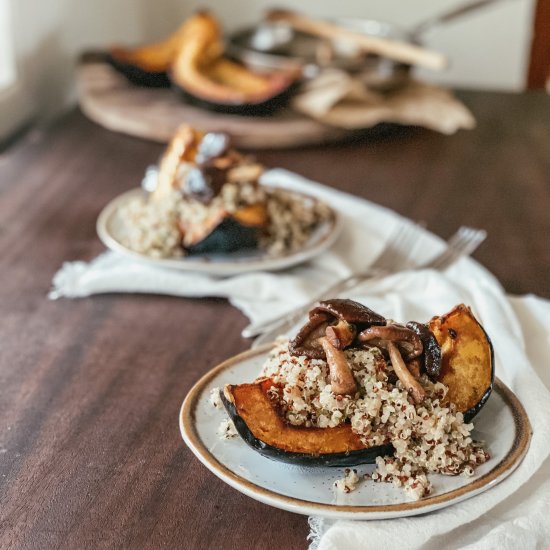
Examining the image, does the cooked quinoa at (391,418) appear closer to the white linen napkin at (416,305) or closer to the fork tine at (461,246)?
the white linen napkin at (416,305)

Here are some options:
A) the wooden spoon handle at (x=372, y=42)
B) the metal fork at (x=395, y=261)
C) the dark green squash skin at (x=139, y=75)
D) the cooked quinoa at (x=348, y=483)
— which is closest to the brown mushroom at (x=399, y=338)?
the cooked quinoa at (x=348, y=483)

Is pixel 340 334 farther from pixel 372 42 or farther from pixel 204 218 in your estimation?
pixel 372 42

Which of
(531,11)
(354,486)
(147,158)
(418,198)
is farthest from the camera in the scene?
(531,11)

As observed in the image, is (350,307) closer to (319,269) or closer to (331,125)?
(319,269)

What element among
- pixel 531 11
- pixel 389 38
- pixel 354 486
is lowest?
pixel 531 11

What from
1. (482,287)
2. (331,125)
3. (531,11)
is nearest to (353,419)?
(482,287)

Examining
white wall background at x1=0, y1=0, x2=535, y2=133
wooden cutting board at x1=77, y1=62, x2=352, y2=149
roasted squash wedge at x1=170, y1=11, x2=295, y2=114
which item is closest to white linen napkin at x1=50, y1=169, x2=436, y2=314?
wooden cutting board at x1=77, y1=62, x2=352, y2=149

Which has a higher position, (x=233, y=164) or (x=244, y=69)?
(x=233, y=164)
